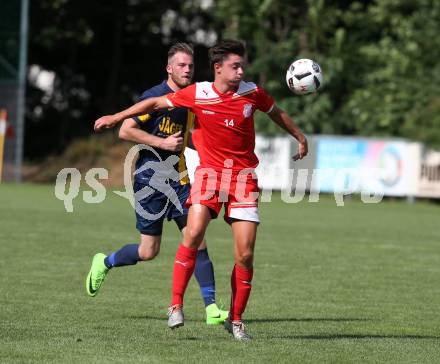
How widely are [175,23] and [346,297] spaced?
32.2 m

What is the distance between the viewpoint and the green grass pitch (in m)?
6.86

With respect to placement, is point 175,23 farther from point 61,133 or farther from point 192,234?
point 192,234

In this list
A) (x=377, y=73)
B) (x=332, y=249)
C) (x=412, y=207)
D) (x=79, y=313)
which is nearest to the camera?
(x=79, y=313)

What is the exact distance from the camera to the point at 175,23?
41.4 meters

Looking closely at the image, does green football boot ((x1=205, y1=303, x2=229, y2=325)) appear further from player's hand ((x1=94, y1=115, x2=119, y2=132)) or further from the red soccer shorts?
player's hand ((x1=94, y1=115, x2=119, y2=132))

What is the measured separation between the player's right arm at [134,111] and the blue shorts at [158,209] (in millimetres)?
1149

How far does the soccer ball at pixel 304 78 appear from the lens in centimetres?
817

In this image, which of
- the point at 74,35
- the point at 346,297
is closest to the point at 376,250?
the point at 346,297

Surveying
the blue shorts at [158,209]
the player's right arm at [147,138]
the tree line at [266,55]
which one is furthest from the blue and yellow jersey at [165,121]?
the tree line at [266,55]

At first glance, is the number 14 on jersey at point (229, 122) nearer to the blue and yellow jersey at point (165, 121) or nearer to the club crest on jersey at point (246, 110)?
the club crest on jersey at point (246, 110)

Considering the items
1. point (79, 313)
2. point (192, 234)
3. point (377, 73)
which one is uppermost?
point (377, 73)

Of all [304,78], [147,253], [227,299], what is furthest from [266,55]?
[304,78]

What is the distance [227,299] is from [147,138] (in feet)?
7.34

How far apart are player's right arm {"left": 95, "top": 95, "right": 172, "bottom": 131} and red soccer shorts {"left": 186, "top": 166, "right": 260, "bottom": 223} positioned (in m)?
0.52
